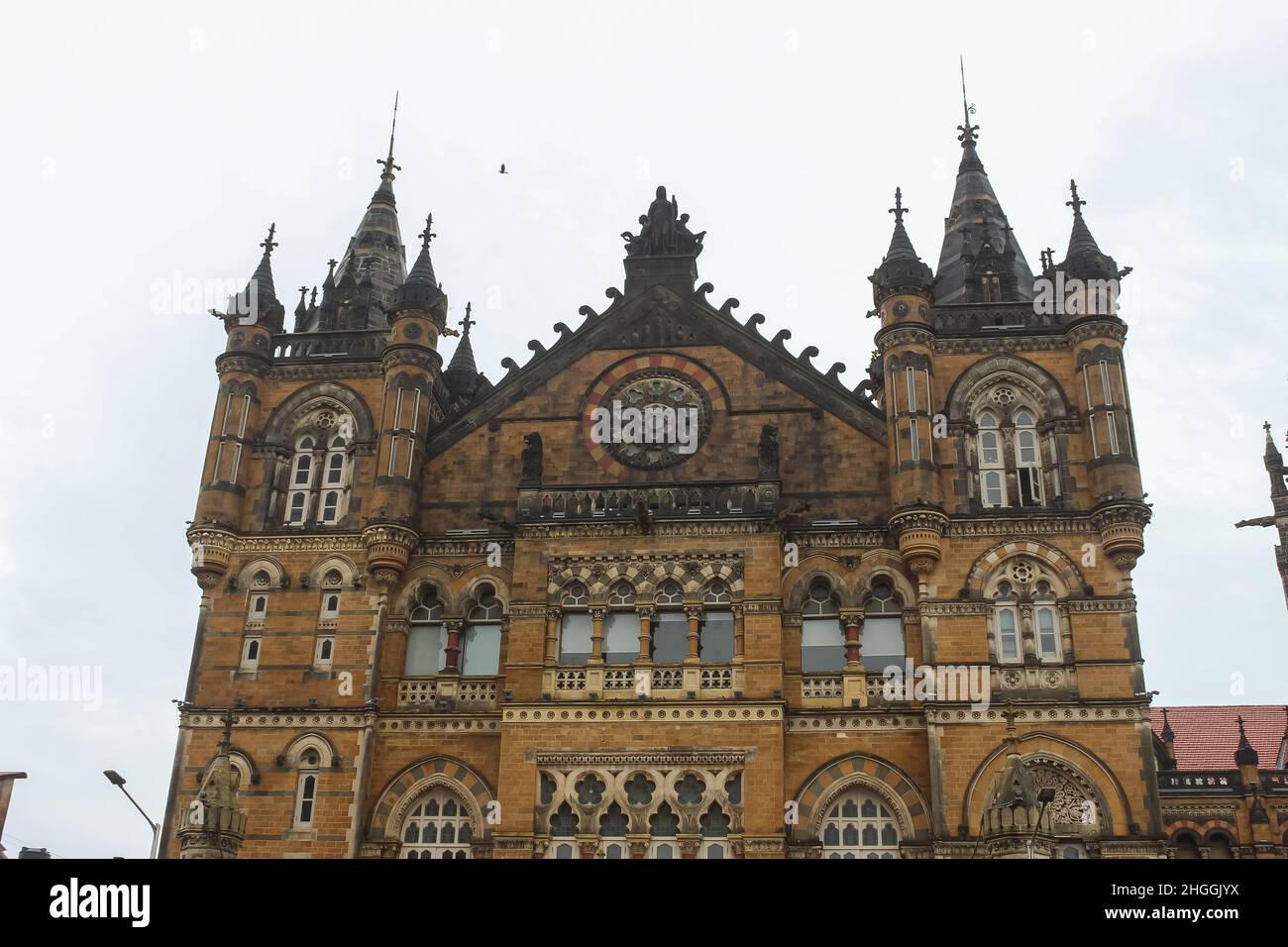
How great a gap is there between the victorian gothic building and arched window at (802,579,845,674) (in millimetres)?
78

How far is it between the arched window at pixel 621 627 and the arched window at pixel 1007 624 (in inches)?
344

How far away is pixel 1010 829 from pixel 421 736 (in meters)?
14.2

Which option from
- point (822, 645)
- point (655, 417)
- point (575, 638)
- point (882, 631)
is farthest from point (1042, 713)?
point (655, 417)

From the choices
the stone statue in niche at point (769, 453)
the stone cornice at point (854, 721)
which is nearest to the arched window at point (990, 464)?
the stone statue in niche at point (769, 453)

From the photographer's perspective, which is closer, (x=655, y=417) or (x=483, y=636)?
(x=483, y=636)

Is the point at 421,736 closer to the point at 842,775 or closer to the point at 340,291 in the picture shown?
the point at 842,775

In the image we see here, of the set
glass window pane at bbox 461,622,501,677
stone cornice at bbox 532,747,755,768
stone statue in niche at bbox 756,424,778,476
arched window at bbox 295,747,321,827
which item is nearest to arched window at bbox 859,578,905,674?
stone statue in niche at bbox 756,424,778,476

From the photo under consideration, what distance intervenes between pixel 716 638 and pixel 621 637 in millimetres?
2345

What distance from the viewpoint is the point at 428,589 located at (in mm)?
34594

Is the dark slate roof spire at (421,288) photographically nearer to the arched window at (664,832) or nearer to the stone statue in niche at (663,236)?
the stone statue in niche at (663,236)

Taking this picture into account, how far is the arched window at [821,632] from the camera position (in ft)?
106

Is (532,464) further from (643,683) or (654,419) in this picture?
(643,683)

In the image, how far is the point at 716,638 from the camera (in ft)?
106
